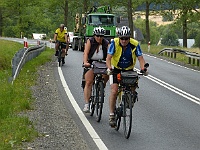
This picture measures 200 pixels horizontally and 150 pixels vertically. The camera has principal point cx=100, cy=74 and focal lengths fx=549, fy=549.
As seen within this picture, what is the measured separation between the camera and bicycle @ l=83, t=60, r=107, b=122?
10.5 meters

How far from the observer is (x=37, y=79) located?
17.8m

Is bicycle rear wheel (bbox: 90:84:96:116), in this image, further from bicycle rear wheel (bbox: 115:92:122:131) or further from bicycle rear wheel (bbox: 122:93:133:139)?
bicycle rear wheel (bbox: 122:93:133:139)

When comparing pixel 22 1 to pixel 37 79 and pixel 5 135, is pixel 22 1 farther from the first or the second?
pixel 5 135

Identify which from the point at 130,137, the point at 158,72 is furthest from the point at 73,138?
the point at 158,72

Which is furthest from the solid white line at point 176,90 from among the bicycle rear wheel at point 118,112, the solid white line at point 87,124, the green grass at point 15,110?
the bicycle rear wheel at point 118,112

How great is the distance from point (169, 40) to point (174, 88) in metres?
130

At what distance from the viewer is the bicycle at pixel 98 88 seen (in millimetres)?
10477

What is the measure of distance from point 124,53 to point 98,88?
5.02 feet

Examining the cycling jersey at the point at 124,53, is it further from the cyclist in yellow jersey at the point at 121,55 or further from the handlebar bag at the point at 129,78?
the handlebar bag at the point at 129,78

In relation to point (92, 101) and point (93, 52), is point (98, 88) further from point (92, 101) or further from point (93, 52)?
point (93, 52)

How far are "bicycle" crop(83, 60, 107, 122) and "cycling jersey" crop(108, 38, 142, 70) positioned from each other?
99 cm

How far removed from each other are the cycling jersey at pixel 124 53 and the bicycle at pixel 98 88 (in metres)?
0.99

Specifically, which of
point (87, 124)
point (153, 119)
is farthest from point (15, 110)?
point (153, 119)

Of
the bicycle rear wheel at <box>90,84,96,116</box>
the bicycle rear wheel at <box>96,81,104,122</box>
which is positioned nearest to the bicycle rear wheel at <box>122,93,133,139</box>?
the bicycle rear wheel at <box>96,81,104,122</box>
